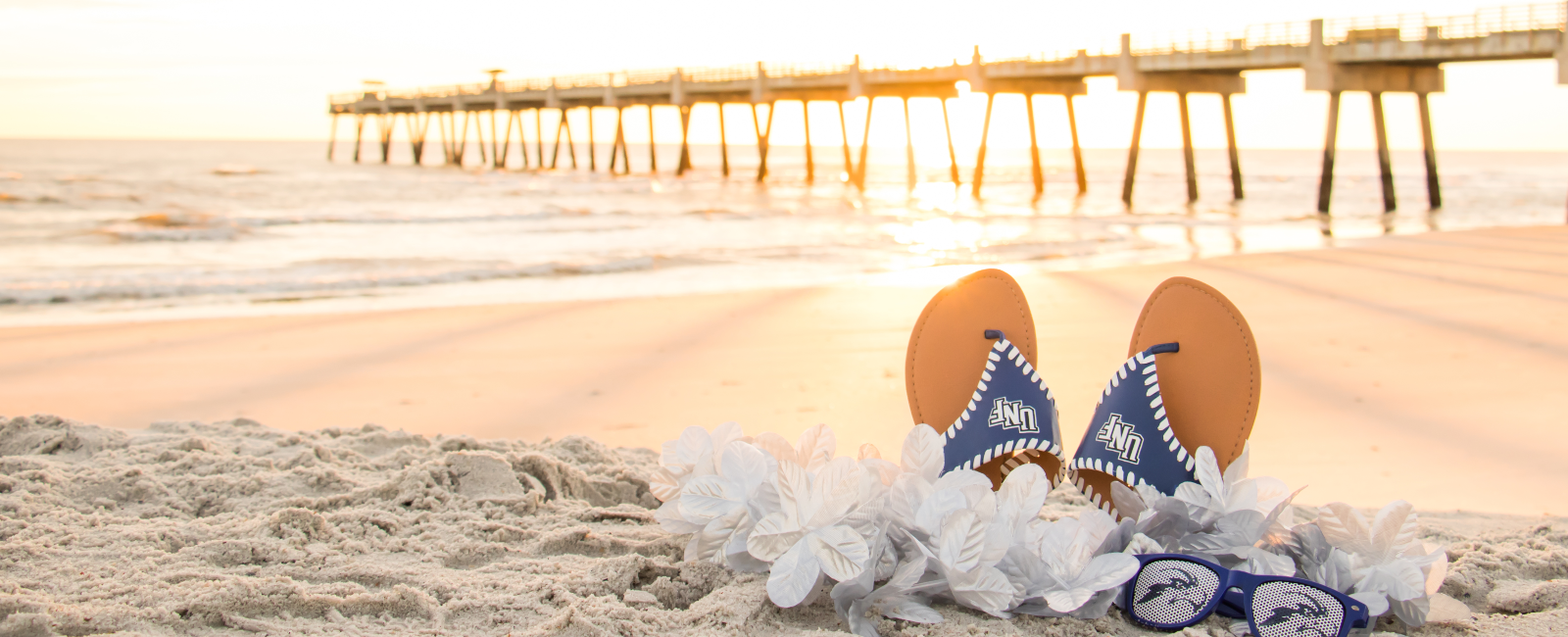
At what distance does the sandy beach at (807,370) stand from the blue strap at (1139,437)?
0.98 m

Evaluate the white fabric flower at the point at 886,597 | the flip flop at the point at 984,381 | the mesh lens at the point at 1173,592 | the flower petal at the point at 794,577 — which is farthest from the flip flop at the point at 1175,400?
the flower petal at the point at 794,577

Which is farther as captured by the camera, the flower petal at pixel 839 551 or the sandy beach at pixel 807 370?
the sandy beach at pixel 807 370

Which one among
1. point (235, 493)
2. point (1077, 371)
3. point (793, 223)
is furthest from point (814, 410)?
point (793, 223)

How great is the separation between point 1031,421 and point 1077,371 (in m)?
2.41

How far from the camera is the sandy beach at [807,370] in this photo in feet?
10.1

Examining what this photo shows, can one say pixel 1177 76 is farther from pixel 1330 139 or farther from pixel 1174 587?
pixel 1174 587

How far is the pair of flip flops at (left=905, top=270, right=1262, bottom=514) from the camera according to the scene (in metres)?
1.84

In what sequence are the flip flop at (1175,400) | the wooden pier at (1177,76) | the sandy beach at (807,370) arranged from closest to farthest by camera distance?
the flip flop at (1175,400), the sandy beach at (807,370), the wooden pier at (1177,76)

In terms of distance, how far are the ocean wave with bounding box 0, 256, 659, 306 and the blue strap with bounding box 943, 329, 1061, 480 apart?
22.9 ft

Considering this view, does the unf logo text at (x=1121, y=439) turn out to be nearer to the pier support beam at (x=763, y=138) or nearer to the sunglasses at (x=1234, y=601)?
the sunglasses at (x=1234, y=601)

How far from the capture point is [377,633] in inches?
62.8

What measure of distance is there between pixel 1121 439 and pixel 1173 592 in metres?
0.33

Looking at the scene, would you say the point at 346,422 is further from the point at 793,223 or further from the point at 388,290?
the point at 793,223

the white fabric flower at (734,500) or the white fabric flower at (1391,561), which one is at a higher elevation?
the white fabric flower at (734,500)
